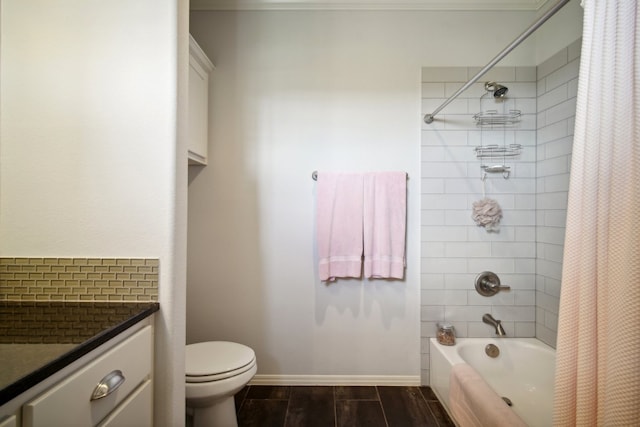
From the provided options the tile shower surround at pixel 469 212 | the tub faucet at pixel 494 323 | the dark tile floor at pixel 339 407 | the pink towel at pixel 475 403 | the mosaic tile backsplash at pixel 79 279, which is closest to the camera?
the mosaic tile backsplash at pixel 79 279

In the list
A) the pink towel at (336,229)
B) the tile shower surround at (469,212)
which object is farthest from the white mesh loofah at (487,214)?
the pink towel at (336,229)

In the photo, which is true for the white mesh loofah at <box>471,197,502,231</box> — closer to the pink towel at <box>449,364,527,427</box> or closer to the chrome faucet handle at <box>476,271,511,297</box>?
the chrome faucet handle at <box>476,271,511,297</box>

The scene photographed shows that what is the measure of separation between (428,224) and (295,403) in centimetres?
146

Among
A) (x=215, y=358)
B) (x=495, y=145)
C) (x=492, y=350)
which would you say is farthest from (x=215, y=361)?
(x=495, y=145)

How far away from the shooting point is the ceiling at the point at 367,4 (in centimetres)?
173

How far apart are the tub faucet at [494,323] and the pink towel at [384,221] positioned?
640mm

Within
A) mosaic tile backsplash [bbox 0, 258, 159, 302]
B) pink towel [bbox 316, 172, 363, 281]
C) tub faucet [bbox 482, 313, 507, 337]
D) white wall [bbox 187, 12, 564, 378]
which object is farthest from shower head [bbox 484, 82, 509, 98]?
mosaic tile backsplash [bbox 0, 258, 159, 302]

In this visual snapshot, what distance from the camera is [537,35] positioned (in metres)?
1.77

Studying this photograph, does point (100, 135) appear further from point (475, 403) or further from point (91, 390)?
point (475, 403)

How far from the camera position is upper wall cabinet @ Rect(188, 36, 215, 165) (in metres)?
1.54

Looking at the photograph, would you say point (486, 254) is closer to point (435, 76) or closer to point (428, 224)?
point (428, 224)

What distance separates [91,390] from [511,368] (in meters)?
2.17

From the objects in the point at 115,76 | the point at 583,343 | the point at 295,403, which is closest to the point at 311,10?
the point at 115,76

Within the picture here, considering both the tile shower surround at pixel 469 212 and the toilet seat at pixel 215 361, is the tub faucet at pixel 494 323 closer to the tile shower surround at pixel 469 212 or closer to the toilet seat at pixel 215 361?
the tile shower surround at pixel 469 212
